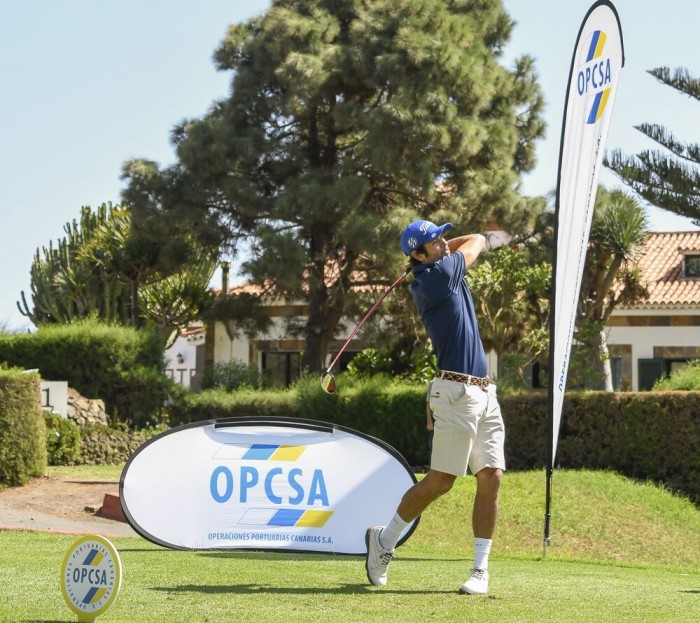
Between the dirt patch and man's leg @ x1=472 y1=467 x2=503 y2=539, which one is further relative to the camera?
the dirt patch

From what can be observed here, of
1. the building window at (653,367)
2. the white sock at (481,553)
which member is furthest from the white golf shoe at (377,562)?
the building window at (653,367)

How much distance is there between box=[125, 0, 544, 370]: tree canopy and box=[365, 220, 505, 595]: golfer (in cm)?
2043

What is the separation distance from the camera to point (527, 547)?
13398mm

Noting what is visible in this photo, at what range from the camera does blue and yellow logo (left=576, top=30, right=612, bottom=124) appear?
11.0 m

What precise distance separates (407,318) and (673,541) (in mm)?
15559

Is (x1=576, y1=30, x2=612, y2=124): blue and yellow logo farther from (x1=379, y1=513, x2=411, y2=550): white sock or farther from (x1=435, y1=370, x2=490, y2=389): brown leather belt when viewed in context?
(x1=379, y1=513, x2=411, y2=550): white sock

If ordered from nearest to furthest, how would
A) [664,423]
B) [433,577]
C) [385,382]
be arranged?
[433,577], [664,423], [385,382]

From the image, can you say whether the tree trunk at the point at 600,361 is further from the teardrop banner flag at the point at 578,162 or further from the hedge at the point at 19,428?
the teardrop banner flag at the point at 578,162

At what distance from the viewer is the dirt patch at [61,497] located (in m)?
14.4

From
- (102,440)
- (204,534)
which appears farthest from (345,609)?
(102,440)

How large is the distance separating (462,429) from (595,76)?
5812mm

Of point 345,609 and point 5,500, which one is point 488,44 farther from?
point 345,609

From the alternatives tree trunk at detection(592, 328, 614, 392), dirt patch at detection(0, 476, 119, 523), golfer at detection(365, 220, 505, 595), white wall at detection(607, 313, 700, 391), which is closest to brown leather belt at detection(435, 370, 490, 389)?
golfer at detection(365, 220, 505, 595)

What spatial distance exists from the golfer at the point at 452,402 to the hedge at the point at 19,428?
36.7 feet
